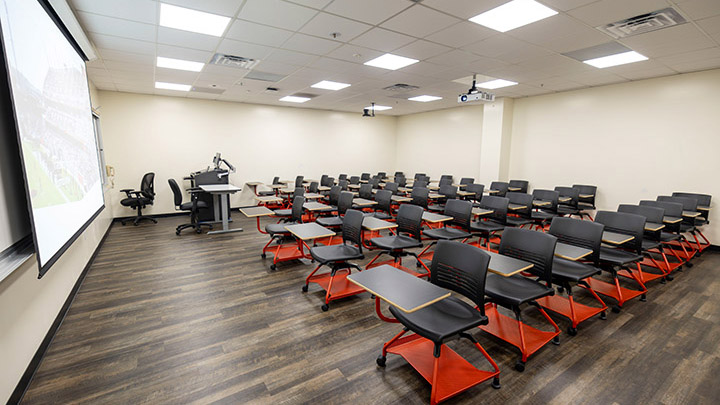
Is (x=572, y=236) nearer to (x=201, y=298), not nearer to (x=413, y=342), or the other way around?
(x=413, y=342)

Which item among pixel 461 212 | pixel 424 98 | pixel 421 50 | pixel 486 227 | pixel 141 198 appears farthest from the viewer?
pixel 424 98

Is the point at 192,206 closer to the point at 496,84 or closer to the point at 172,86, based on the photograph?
the point at 172,86

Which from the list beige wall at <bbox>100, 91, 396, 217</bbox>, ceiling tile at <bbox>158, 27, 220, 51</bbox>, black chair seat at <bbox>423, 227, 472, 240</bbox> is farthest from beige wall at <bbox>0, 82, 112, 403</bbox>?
beige wall at <bbox>100, 91, 396, 217</bbox>

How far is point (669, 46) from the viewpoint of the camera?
4.19 meters

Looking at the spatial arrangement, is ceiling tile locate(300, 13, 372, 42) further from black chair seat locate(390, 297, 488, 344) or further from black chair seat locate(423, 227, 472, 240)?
black chair seat locate(390, 297, 488, 344)

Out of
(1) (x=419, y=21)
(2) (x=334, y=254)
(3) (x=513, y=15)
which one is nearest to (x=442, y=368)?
(2) (x=334, y=254)

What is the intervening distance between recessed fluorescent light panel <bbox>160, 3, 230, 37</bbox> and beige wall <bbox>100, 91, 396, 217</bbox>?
523cm

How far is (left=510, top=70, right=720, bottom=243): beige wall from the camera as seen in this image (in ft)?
18.0

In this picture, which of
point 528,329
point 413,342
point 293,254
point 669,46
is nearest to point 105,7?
point 293,254

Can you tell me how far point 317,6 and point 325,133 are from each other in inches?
293

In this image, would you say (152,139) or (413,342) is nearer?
(413,342)

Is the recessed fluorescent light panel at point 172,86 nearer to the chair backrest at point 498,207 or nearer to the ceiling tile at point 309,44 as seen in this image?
the ceiling tile at point 309,44

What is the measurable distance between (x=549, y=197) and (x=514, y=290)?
4.42 m

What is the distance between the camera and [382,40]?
13.2 feet
